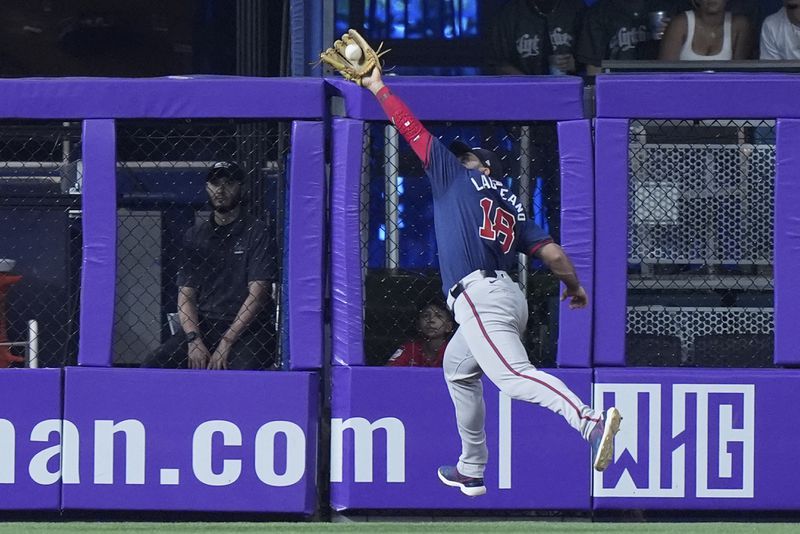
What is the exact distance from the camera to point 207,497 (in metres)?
7.07

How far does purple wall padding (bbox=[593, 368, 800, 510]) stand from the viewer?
7035 mm

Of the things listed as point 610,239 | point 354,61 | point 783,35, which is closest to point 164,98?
point 354,61

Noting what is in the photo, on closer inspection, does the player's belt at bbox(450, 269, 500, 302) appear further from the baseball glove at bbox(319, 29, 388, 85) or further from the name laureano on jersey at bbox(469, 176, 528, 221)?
the baseball glove at bbox(319, 29, 388, 85)

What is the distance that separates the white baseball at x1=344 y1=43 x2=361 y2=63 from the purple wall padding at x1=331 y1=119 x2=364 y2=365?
67cm

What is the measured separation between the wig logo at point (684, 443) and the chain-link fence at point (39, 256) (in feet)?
10.0

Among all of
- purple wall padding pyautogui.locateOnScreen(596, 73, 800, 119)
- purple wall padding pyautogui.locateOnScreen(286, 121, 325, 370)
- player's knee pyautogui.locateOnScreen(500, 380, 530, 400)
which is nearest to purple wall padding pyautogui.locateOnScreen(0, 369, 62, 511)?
→ purple wall padding pyautogui.locateOnScreen(286, 121, 325, 370)

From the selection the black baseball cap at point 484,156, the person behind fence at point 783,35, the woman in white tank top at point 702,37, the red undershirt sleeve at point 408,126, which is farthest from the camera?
the person behind fence at point 783,35

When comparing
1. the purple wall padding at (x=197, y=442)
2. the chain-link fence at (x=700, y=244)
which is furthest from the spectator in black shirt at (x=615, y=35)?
the purple wall padding at (x=197, y=442)

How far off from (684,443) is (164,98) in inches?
123

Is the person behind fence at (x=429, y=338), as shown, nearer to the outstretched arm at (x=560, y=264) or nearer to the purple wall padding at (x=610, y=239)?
the purple wall padding at (x=610, y=239)

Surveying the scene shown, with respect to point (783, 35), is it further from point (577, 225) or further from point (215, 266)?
point (215, 266)

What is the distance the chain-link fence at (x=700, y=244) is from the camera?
726 cm

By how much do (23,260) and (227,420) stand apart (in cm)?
207

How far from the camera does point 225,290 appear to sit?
7.38 metres
